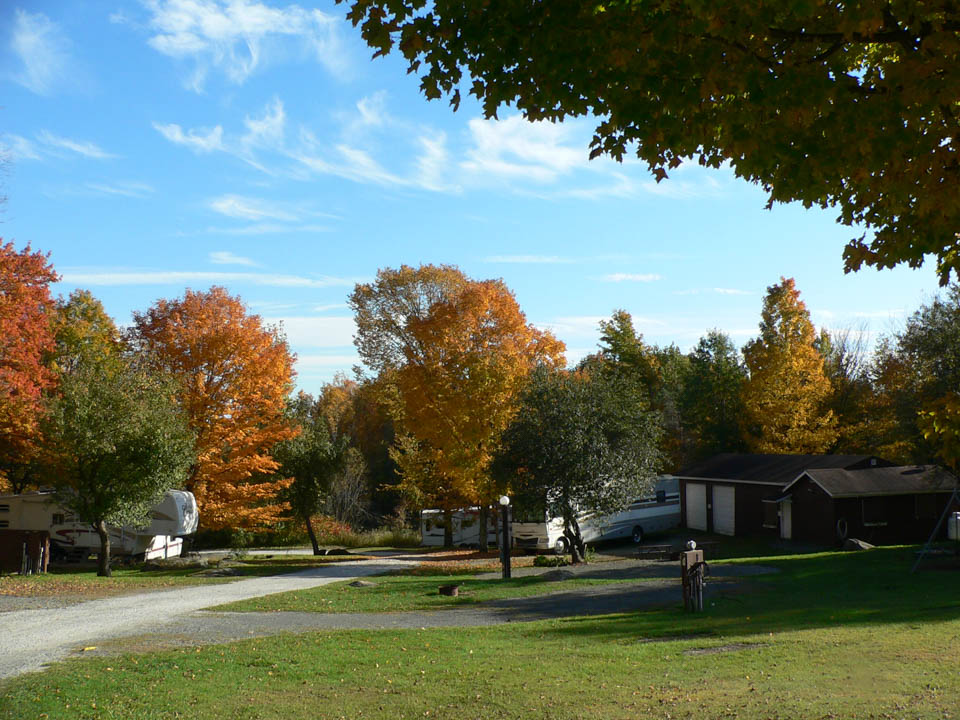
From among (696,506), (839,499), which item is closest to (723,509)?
(696,506)

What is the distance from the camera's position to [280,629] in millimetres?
15633

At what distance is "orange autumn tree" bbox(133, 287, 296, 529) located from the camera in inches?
1311

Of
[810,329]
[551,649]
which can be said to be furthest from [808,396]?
[551,649]

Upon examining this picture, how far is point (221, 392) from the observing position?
33531mm

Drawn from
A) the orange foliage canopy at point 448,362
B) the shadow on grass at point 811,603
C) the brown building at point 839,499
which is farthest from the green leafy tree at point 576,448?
the brown building at point 839,499

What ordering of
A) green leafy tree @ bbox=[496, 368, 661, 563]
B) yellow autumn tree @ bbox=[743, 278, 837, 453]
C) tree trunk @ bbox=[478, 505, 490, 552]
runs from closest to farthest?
green leafy tree @ bbox=[496, 368, 661, 563], tree trunk @ bbox=[478, 505, 490, 552], yellow autumn tree @ bbox=[743, 278, 837, 453]

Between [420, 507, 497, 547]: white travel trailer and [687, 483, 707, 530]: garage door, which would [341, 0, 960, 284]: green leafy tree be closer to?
[420, 507, 497, 547]: white travel trailer

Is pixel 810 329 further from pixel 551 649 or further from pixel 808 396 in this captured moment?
pixel 551 649

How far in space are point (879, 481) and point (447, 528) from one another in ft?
65.7

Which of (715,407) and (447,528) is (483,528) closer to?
(447,528)

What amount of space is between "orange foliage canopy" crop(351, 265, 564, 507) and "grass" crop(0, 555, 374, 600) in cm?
702

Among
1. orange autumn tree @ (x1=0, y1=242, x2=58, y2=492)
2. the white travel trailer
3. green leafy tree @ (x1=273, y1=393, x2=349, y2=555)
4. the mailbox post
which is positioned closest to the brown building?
the white travel trailer

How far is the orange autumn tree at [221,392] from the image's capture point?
33.3m

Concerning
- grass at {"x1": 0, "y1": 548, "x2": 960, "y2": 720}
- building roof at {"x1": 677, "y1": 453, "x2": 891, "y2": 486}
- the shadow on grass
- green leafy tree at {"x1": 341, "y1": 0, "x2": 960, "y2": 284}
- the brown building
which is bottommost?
the shadow on grass
